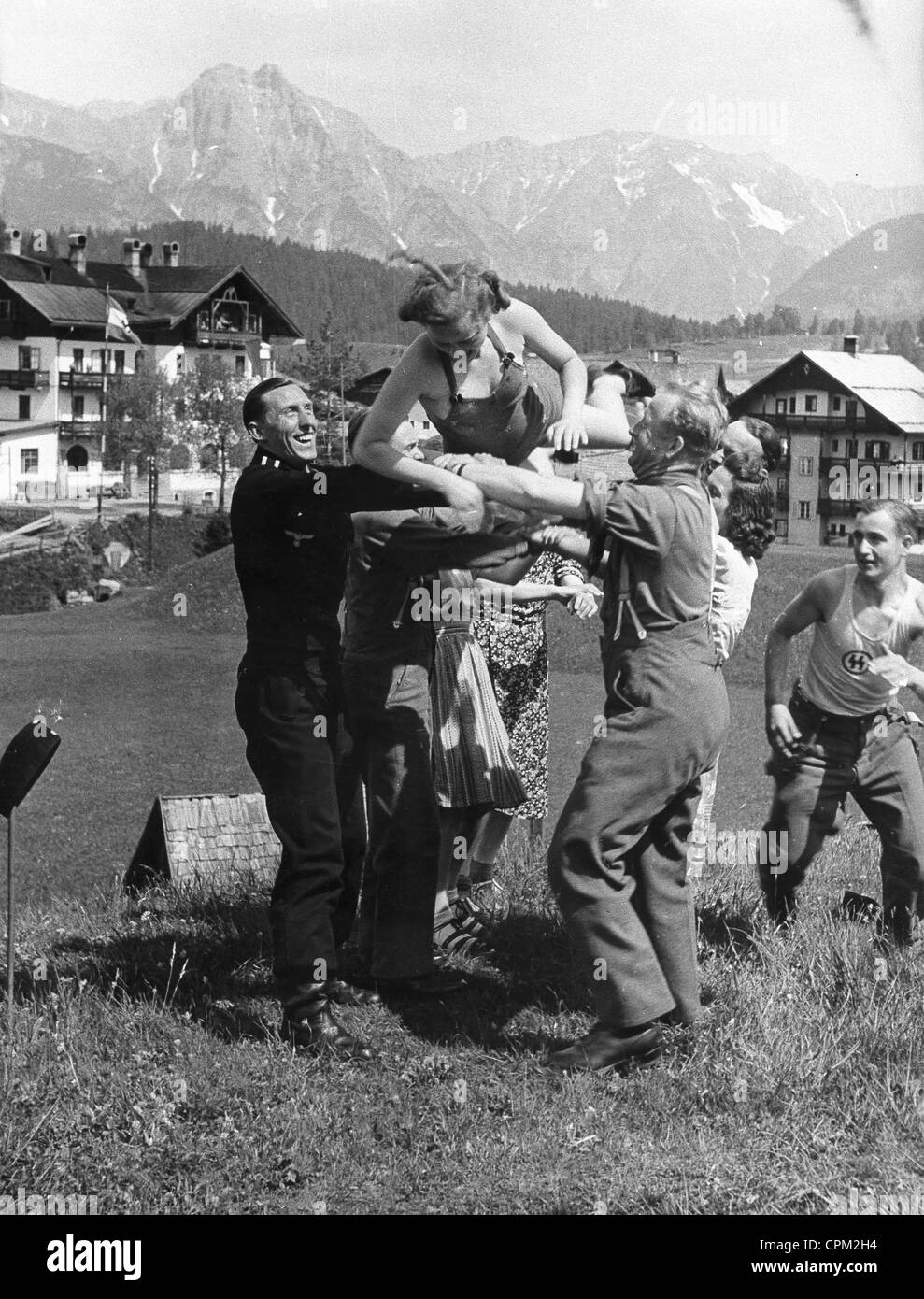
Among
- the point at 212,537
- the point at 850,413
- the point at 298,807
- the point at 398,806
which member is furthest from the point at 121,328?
the point at 212,537

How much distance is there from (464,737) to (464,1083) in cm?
174

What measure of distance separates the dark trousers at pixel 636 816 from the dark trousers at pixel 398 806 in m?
0.85

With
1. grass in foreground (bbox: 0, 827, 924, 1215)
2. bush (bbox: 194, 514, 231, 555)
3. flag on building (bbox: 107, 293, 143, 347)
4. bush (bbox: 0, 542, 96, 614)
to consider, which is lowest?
grass in foreground (bbox: 0, 827, 924, 1215)

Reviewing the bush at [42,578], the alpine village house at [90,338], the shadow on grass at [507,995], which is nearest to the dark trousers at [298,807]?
the shadow on grass at [507,995]

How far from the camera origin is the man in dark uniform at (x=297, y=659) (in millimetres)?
5445

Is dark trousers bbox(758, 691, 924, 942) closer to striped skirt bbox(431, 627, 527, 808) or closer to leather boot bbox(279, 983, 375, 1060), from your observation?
striped skirt bbox(431, 627, 527, 808)

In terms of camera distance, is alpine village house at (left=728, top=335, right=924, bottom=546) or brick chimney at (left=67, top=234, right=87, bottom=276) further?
brick chimney at (left=67, top=234, right=87, bottom=276)

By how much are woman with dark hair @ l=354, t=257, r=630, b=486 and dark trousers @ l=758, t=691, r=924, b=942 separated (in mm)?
1878

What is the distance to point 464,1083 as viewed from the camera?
518 centimetres

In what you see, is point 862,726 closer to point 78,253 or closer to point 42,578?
point 42,578

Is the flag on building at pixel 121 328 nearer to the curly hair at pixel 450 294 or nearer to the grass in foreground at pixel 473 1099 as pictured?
the curly hair at pixel 450 294

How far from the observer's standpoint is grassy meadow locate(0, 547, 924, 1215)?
186 inches

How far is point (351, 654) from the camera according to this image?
5.94 meters

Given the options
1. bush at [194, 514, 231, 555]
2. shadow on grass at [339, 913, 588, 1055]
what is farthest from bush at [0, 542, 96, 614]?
shadow on grass at [339, 913, 588, 1055]
